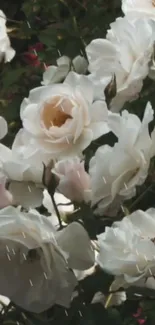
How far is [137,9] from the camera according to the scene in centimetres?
77

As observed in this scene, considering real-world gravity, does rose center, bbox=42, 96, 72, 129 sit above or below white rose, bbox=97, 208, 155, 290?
above

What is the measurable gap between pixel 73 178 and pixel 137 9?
26 centimetres

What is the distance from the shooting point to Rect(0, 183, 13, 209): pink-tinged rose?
599mm

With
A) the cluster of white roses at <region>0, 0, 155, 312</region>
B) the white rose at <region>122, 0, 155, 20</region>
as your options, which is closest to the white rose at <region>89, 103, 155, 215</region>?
the cluster of white roses at <region>0, 0, 155, 312</region>

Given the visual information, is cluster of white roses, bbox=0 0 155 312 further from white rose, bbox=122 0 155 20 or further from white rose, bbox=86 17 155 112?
white rose, bbox=122 0 155 20

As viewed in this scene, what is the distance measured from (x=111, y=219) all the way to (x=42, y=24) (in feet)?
3.72

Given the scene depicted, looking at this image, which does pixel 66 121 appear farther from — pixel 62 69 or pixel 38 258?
pixel 62 69

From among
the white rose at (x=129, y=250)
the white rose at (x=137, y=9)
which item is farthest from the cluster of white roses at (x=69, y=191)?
the white rose at (x=137, y=9)

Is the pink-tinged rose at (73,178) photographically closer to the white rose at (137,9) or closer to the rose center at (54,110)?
the rose center at (54,110)

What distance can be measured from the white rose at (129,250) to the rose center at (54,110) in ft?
0.34

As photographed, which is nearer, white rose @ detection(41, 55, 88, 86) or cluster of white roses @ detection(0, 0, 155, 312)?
cluster of white roses @ detection(0, 0, 155, 312)

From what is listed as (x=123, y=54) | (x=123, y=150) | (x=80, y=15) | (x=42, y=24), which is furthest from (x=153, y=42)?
(x=42, y=24)

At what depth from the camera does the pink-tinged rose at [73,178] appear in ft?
1.93

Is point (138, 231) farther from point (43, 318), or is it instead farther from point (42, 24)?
point (42, 24)
